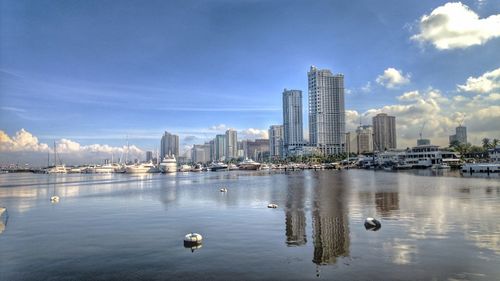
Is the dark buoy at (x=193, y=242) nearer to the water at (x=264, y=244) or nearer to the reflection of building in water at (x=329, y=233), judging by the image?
the water at (x=264, y=244)

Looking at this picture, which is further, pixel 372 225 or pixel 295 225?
pixel 295 225

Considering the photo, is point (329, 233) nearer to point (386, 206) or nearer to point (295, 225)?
point (295, 225)

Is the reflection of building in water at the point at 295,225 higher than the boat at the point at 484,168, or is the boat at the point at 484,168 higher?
the boat at the point at 484,168

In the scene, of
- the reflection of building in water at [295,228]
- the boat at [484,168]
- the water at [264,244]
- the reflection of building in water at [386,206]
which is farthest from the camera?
the boat at [484,168]

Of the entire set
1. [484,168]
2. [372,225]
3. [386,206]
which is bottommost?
[386,206]

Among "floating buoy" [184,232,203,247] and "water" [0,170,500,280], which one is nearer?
"water" [0,170,500,280]

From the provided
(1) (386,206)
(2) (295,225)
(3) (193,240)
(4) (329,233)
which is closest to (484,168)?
(1) (386,206)

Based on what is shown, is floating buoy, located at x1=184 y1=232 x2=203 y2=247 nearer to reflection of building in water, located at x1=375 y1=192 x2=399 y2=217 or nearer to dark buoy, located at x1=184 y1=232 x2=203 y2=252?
dark buoy, located at x1=184 y1=232 x2=203 y2=252

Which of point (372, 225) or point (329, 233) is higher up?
point (372, 225)

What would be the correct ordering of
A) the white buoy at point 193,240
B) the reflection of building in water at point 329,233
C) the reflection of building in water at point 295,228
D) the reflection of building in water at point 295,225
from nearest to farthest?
the reflection of building in water at point 329,233, the white buoy at point 193,240, the reflection of building in water at point 295,228, the reflection of building in water at point 295,225

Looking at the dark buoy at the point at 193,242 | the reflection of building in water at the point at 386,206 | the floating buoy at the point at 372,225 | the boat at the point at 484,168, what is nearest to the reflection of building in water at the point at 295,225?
the floating buoy at the point at 372,225

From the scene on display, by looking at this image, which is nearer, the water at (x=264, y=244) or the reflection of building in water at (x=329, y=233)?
the water at (x=264, y=244)

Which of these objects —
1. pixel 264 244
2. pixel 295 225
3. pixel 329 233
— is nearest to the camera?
pixel 264 244

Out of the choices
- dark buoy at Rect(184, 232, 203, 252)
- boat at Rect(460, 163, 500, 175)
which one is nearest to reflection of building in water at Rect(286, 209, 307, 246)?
dark buoy at Rect(184, 232, 203, 252)
